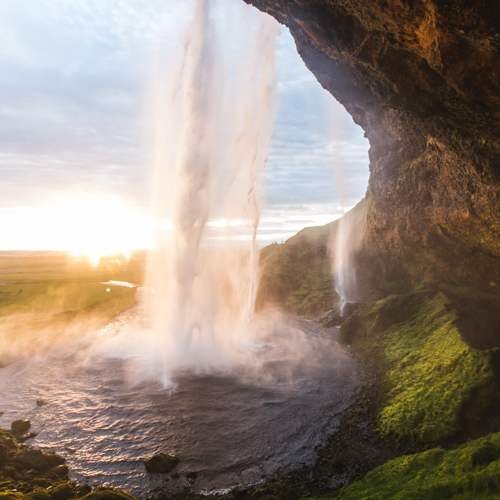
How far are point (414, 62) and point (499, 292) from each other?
1037 inches

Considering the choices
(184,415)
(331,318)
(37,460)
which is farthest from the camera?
(331,318)

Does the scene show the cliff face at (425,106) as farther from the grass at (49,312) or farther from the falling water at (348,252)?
the grass at (49,312)

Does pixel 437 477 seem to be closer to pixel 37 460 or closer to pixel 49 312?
pixel 37 460

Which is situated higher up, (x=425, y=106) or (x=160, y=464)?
(x=425, y=106)

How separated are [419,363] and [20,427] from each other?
2516cm

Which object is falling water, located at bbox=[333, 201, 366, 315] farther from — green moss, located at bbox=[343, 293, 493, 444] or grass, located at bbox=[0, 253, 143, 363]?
grass, located at bbox=[0, 253, 143, 363]

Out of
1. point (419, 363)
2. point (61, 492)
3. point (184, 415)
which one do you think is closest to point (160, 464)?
point (61, 492)

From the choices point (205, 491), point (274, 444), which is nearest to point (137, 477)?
point (205, 491)

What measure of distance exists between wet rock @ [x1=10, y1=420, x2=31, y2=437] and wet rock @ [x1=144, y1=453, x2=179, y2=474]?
7921mm

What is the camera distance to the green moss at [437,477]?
12.4 metres

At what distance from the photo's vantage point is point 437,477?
45.8ft

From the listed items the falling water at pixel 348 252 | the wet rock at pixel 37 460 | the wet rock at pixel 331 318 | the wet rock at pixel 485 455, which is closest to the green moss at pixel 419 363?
the wet rock at pixel 485 455

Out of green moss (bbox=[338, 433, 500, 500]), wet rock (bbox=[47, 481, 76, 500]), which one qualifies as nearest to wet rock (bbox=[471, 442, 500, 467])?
green moss (bbox=[338, 433, 500, 500])

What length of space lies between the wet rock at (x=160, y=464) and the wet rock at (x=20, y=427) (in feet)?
26.0
